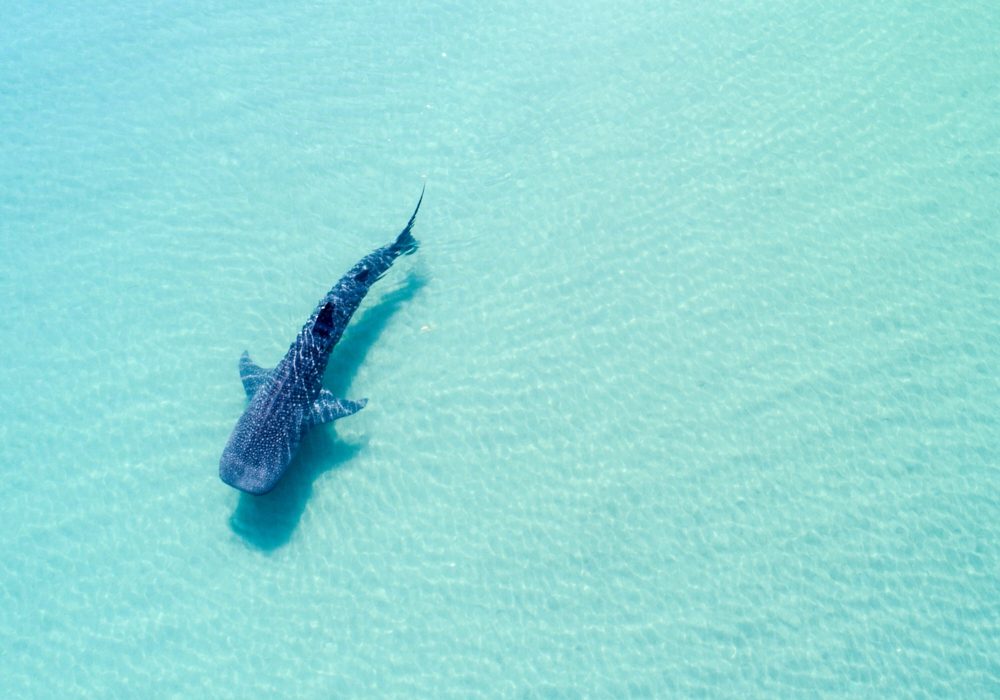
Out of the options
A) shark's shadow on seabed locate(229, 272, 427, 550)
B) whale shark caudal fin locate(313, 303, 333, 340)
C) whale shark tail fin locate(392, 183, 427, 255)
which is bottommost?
shark's shadow on seabed locate(229, 272, 427, 550)

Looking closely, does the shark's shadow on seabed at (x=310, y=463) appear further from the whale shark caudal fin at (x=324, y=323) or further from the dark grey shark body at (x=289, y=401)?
the whale shark caudal fin at (x=324, y=323)

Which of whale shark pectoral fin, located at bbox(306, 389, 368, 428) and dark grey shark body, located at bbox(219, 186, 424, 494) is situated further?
whale shark pectoral fin, located at bbox(306, 389, 368, 428)

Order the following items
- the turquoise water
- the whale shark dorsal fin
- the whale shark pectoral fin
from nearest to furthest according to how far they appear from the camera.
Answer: the turquoise water, the whale shark pectoral fin, the whale shark dorsal fin

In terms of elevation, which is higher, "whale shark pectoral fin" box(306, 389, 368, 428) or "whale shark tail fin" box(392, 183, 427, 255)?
"whale shark tail fin" box(392, 183, 427, 255)

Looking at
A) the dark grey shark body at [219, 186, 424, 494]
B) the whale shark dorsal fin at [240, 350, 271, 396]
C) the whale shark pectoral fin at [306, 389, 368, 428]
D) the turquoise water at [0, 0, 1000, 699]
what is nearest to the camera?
the dark grey shark body at [219, 186, 424, 494]

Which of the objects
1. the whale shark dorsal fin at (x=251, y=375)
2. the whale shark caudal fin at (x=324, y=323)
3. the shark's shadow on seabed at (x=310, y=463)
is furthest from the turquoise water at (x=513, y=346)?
the whale shark caudal fin at (x=324, y=323)

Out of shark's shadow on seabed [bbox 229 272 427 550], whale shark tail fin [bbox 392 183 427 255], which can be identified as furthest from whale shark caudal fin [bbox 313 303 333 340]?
whale shark tail fin [bbox 392 183 427 255]

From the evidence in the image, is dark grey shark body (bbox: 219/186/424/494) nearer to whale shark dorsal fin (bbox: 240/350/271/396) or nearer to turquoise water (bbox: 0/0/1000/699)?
whale shark dorsal fin (bbox: 240/350/271/396)

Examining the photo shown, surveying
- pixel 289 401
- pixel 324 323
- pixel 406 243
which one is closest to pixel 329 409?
pixel 289 401

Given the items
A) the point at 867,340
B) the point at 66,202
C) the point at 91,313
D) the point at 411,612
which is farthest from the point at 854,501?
the point at 66,202
